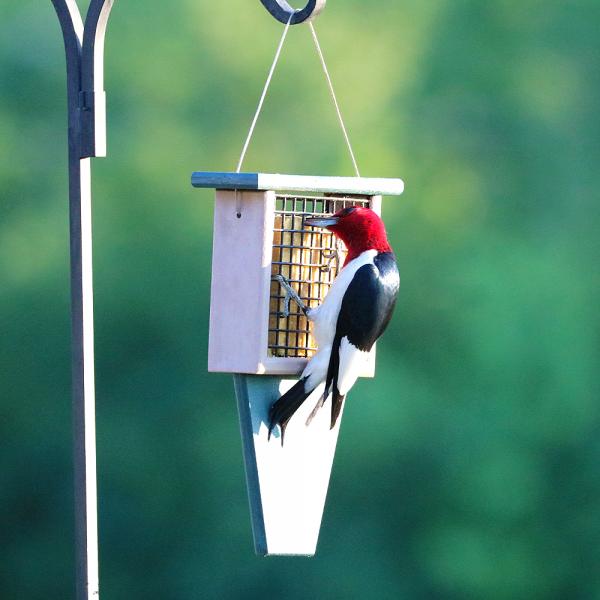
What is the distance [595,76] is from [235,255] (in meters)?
4.20

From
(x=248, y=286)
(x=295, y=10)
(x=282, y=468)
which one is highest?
(x=295, y=10)

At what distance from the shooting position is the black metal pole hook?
8.35 feet

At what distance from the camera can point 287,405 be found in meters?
2.69

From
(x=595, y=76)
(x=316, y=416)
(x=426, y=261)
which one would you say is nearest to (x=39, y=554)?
(x=426, y=261)

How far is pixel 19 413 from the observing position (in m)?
6.70

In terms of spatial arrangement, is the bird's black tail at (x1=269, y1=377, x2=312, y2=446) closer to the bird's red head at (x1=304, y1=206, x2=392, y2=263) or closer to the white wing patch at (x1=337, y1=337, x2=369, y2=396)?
the white wing patch at (x1=337, y1=337, x2=369, y2=396)

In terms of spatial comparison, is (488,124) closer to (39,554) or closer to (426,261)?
(426,261)

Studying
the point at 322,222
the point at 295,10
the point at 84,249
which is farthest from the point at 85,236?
the point at 295,10

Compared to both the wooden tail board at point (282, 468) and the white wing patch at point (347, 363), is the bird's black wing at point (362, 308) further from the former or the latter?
the wooden tail board at point (282, 468)

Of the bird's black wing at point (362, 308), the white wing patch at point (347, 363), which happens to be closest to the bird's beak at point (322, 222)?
the bird's black wing at point (362, 308)

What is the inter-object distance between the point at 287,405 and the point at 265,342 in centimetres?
13

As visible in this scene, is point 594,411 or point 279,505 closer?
point 279,505

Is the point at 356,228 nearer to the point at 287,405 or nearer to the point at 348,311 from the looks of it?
the point at 348,311

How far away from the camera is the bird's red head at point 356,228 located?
8.82 ft
